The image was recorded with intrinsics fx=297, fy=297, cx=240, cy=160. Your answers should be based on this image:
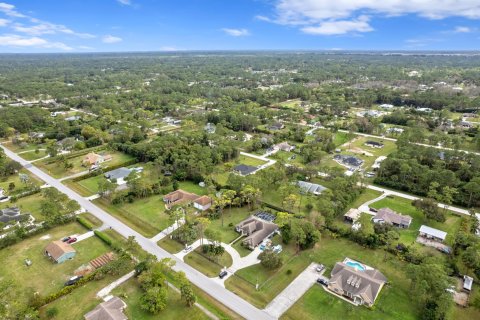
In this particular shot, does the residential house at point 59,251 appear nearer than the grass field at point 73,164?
Yes

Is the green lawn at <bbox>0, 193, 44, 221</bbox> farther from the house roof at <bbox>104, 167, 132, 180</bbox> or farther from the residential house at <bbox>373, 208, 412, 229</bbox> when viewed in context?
the residential house at <bbox>373, 208, 412, 229</bbox>

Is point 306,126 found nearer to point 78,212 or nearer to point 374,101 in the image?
point 374,101

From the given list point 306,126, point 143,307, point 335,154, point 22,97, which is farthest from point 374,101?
point 22,97

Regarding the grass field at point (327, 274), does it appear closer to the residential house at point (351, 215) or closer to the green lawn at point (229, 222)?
the residential house at point (351, 215)

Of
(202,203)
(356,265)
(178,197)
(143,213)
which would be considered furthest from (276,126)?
(356,265)

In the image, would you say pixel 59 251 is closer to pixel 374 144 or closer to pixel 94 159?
pixel 94 159

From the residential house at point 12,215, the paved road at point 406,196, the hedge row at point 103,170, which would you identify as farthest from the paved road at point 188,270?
the paved road at point 406,196
